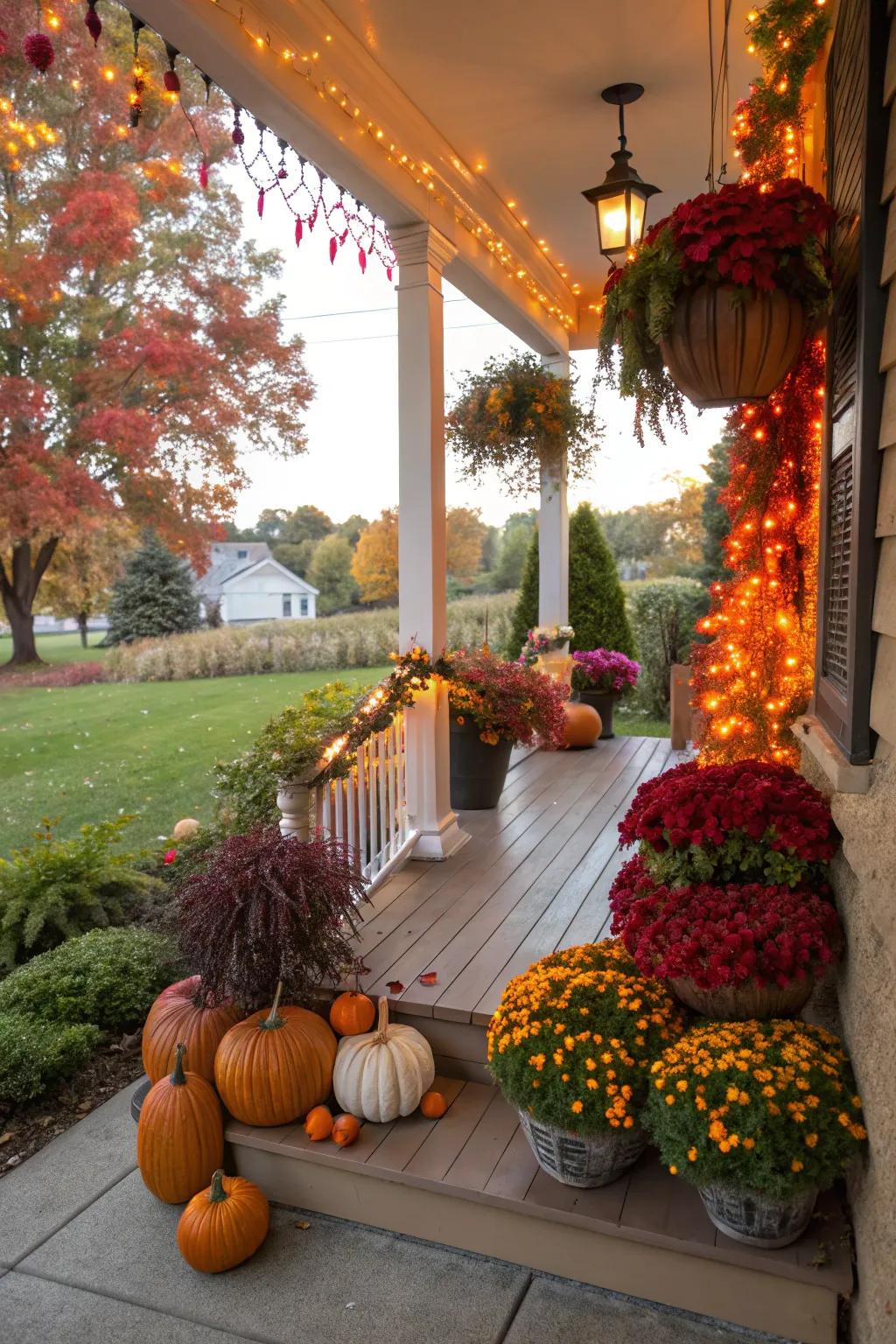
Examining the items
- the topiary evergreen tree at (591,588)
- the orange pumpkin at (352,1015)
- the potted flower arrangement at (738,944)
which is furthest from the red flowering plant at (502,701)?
the topiary evergreen tree at (591,588)

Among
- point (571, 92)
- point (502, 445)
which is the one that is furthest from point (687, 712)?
point (571, 92)

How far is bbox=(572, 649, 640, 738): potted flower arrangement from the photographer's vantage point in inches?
280

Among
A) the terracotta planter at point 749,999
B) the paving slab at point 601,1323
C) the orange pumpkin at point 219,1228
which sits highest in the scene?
the terracotta planter at point 749,999

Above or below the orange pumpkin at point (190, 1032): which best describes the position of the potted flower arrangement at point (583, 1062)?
above

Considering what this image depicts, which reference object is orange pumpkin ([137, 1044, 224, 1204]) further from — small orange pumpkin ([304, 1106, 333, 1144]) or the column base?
the column base

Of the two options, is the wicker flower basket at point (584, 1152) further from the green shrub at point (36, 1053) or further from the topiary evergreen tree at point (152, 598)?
the topiary evergreen tree at point (152, 598)

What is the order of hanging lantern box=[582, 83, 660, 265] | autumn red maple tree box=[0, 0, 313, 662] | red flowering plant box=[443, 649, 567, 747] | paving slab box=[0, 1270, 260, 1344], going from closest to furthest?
paving slab box=[0, 1270, 260, 1344], hanging lantern box=[582, 83, 660, 265], red flowering plant box=[443, 649, 567, 747], autumn red maple tree box=[0, 0, 313, 662]

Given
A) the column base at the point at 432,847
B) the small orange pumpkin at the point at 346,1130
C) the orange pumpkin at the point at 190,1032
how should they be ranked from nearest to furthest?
the small orange pumpkin at the point at 346,1130
the orange pumpkin at the point at 190,1032
the column base at the point at 432,847

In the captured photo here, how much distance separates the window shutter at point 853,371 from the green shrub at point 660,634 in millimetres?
6744

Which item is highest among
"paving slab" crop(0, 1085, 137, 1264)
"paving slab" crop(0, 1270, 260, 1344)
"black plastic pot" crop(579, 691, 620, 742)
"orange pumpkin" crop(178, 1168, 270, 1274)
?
"black plastic pot" crop(579, 691, 620, 742)

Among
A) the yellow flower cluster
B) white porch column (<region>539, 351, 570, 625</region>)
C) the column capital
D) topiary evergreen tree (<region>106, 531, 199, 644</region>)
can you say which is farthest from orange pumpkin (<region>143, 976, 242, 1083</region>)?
topiary evergreen tree (<region>106, 531, 199, 644</region>)

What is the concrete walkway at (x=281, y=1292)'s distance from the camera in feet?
6.26

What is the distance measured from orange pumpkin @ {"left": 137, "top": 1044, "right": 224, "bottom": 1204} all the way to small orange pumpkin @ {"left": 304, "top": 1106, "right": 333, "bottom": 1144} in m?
0.26

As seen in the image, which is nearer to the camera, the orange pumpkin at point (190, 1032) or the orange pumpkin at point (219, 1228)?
the orange pumpkin at point (219, 1228)
